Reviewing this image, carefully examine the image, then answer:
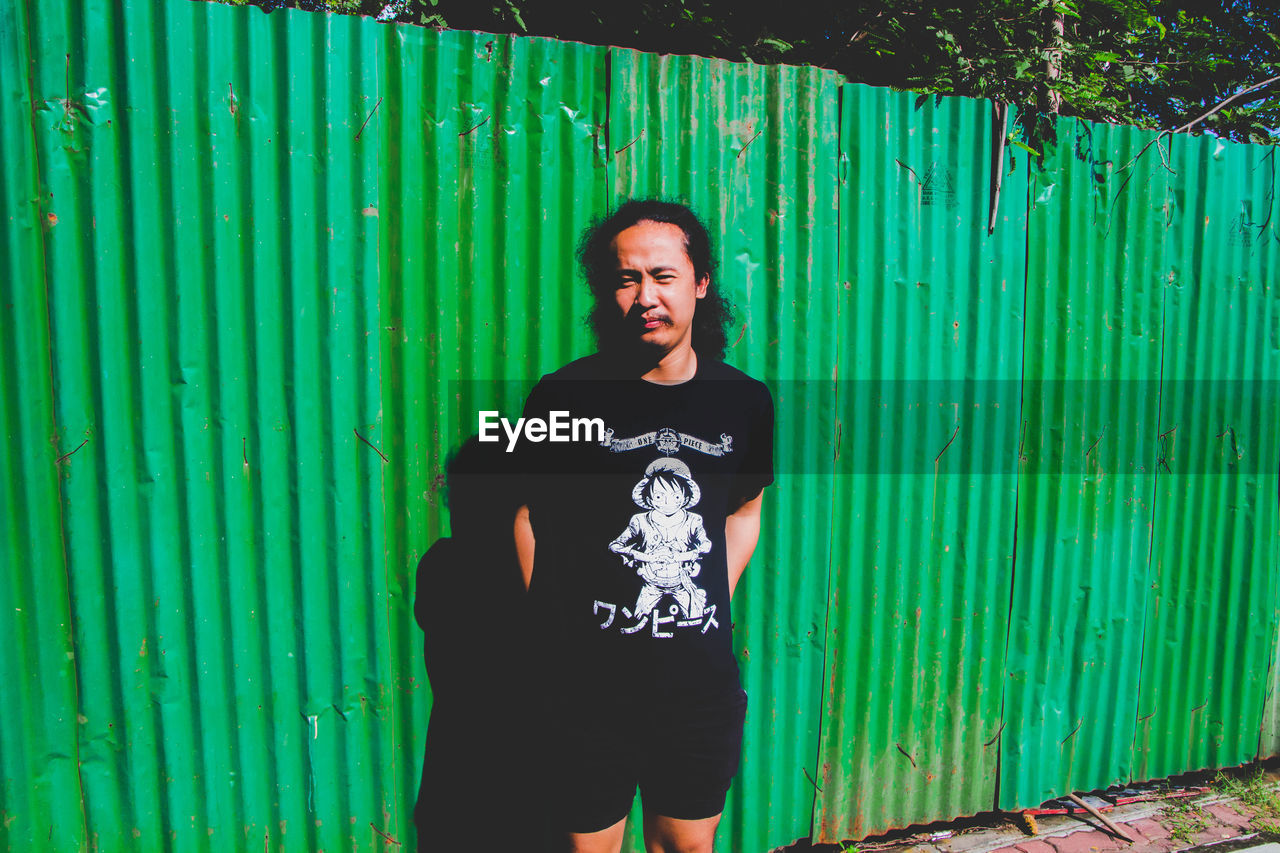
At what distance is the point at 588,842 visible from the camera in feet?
7.59

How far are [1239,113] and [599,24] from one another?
149 inches

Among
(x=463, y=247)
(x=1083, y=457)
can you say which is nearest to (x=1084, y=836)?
(x=1083, y=457)

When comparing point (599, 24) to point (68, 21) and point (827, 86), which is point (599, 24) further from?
point (68, 21)

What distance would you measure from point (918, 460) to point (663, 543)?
118 cm

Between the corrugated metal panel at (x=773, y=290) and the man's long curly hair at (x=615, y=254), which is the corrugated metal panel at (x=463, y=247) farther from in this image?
the corrugated metal panel at (x=773, y=290)

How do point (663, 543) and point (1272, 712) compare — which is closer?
point (663, 543)

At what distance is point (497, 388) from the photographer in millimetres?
2373

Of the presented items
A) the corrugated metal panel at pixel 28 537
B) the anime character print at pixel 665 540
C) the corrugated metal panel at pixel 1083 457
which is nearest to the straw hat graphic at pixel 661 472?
the anime character print at pixel 665 540

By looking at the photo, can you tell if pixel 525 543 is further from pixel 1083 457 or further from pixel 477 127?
pixel 1083 457

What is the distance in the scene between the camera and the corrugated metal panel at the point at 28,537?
2.00 m

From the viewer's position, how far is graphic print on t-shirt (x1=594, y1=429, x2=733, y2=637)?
2279mm

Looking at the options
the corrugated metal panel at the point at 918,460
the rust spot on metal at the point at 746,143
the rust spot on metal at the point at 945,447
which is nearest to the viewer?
the rust spot on metal at the point at 746,143

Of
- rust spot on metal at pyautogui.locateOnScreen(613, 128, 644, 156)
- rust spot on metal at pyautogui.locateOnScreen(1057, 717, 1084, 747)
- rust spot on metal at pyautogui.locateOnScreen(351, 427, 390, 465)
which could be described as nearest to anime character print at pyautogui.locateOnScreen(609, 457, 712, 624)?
rust spot on metal at pyautogui.locateOnScreen(351, 427, 390, 465)

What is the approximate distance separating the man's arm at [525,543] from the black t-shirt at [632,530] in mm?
20
